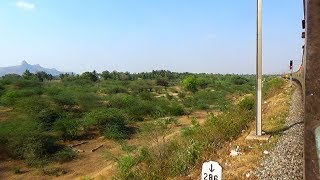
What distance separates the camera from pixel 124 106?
33594 millimetres

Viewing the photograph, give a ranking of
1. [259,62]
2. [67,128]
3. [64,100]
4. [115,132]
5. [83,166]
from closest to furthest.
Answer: [259,62]
[83,166]
[67,128]
[115,132]
[64,100]

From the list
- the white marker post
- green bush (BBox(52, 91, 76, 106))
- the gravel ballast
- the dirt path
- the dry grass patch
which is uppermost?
the white marker post

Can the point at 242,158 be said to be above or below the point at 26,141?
above

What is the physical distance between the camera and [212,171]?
3.20 metres

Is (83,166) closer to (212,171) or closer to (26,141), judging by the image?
(26,141)

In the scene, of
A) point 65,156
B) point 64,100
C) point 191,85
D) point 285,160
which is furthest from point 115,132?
point 191,85

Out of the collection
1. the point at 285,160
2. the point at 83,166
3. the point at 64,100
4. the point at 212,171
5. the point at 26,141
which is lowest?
the point at 83,166

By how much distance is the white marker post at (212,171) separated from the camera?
10.4 feet

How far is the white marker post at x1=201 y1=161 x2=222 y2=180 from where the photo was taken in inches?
125

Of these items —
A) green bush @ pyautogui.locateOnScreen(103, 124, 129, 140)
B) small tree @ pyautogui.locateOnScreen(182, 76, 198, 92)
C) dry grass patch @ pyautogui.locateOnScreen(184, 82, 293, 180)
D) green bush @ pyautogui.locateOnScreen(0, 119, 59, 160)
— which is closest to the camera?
dry grass patch @ pyautogui.locateOnScreen(184, 82, 293, 180)

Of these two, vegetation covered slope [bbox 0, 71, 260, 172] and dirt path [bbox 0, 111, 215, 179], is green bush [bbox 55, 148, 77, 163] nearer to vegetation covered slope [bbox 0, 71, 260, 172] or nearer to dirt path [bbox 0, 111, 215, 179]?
vegetation covered slope [bbox 0, 71, 260, 172]

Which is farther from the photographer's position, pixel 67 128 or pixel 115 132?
pixel 115 132

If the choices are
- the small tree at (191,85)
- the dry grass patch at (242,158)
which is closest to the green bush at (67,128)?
the dry grass patch at (242,158)

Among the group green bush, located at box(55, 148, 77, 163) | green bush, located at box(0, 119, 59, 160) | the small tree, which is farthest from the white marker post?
the small tree
